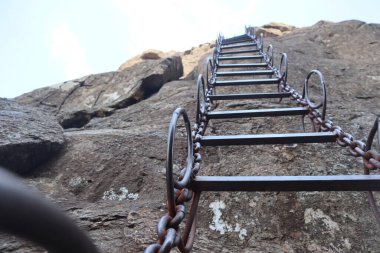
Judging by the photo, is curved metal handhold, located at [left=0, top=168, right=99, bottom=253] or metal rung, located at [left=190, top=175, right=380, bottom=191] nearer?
curved metal handhold, located at [left=0, top=168, right=99, bottom=253]

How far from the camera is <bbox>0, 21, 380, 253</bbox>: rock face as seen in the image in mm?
1832

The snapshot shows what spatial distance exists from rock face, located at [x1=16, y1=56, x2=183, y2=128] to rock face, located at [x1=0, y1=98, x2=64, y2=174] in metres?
1.82

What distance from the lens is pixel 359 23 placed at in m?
7.23

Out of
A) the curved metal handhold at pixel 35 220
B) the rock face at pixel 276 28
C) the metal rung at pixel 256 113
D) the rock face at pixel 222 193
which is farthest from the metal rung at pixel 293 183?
the rock face at pixel 276 28

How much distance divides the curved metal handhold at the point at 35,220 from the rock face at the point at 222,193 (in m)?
1.17

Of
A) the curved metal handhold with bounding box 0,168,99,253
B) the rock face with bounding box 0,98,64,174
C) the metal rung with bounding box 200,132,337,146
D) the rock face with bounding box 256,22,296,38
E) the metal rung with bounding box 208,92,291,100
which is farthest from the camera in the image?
the rock face with bounding box 256,22,296,38

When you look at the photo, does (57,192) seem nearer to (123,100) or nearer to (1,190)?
(1,190)

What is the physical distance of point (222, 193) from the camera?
87.2 inches

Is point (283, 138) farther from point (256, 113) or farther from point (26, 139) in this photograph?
point (26, 139)

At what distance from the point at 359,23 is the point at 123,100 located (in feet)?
18.0

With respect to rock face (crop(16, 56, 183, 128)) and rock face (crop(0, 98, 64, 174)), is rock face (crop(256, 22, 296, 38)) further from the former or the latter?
rock face (crop(0, 98, 64, 174))

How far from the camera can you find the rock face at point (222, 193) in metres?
1.83

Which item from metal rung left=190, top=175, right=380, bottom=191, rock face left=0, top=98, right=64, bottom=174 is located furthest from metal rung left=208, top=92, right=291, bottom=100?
metal rung left=190, top=175, right=380, bottom=191

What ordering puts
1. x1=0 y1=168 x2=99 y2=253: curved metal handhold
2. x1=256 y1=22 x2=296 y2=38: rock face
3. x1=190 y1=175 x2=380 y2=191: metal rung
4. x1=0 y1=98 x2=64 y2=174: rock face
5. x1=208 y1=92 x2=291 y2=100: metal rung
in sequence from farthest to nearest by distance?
x1=256 y1=22 x2=296 y2=38: rock face < x1=208 y1=92 x2=291 y2=100: metal rung < x1=0 y1=98 x2=64 y2=174: rock face < x1=190 y1=175 x2=380 y2=191: metal rung < x1=0 y1=168 x2=99 y2=253: curved metal handhold
